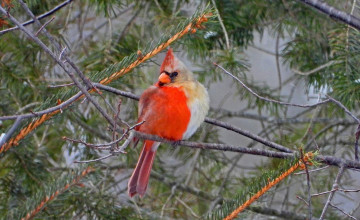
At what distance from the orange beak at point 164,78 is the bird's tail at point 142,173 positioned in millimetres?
244

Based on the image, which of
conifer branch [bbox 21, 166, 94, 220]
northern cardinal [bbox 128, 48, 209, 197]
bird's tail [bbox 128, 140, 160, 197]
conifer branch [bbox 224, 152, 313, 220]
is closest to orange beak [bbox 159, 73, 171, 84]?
northern cardinal [bbox 128, 48, 209, 197]

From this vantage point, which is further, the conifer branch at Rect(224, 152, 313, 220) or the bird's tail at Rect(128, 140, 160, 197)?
the bird's tail at Rect(128, 140, 160, 197)

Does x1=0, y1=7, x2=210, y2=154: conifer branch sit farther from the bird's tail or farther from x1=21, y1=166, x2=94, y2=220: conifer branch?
the bird's tail

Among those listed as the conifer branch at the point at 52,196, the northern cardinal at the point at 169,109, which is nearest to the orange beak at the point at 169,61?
the northern cardinal at the point at 169,109

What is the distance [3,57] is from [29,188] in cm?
53

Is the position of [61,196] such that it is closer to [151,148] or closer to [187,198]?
[151,148]

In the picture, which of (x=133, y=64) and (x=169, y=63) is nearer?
(x=133, y=64)

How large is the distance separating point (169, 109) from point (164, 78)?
4.1 inches

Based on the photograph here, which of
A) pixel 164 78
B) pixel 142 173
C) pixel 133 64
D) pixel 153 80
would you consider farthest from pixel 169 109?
pixel 153 80

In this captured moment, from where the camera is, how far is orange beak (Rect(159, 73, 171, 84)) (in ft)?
6.86

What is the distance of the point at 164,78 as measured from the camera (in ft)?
6.86

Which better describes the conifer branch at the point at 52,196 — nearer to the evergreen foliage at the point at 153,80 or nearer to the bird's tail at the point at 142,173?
the evergreen foliage at the point at 153,80

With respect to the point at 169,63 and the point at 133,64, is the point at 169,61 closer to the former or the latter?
the point at 169,63

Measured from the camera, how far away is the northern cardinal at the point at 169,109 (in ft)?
6.73
